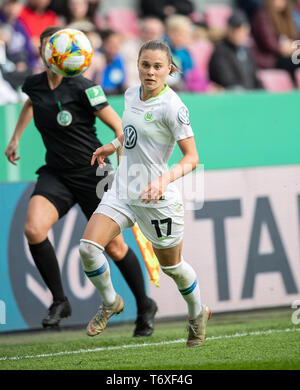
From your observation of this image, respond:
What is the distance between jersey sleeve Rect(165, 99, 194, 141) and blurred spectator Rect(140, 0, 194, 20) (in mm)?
7039

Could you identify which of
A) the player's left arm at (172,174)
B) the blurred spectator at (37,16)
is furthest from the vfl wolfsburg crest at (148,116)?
the blurred spectator at (37,16)

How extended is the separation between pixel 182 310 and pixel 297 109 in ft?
8.30

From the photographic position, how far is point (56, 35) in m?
6.14

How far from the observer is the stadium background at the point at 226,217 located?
7.68 m

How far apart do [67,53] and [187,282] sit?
6.22 feet

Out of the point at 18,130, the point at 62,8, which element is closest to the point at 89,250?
the point at 18,130

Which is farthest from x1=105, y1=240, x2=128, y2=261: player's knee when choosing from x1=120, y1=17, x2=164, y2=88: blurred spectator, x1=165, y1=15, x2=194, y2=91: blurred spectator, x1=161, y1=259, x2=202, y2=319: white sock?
x1=165, y1=15, x2=194, y2=91: blurred spectator

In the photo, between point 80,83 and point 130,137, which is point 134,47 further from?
point 130,137

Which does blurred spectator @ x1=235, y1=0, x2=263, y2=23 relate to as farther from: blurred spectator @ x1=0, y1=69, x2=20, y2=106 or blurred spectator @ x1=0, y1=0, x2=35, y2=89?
blurred spectator @ x1=0, y1=69, x2=20, y2=106

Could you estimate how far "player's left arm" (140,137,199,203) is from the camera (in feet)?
16.6

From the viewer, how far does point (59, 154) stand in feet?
21.2

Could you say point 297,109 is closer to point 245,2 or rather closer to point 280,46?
point 280,46

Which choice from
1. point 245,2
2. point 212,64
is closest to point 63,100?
point 212,64

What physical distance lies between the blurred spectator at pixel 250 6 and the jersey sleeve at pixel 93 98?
777cm
